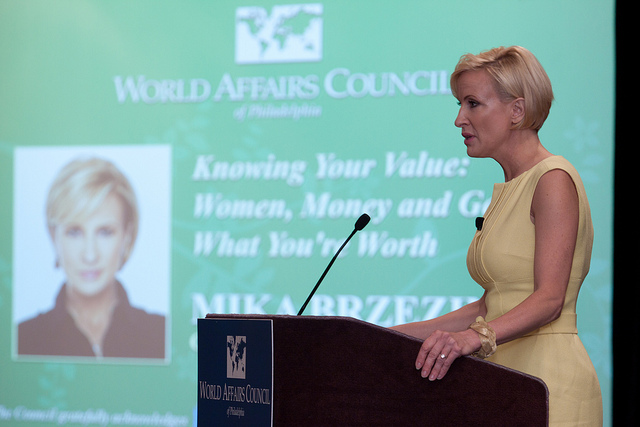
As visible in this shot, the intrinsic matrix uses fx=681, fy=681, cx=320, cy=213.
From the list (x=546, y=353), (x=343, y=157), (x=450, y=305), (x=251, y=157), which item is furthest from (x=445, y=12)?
(x=546, y=353)

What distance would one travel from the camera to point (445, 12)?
3234 millimetres

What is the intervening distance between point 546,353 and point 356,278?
1.87 metres

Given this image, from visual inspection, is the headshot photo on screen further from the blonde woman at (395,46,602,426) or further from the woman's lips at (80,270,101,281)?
the blonde woman at (395,46,602,426)

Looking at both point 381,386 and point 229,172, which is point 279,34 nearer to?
point 229,172

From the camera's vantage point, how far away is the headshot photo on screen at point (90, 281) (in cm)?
346

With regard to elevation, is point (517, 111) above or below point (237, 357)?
above

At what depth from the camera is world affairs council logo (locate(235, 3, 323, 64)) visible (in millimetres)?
3379

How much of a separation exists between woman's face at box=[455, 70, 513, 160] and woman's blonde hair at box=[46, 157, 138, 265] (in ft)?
7.55

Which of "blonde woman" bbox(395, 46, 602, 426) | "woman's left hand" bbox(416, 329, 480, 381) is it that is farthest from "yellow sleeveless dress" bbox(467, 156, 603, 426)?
"woman's left hand" bbox(416, 329, 480, 381)

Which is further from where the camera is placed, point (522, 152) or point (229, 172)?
point (229, 172)

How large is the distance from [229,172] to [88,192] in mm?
761

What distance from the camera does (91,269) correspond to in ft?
11.6

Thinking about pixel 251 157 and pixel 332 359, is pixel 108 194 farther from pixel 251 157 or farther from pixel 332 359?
pixel 332 359

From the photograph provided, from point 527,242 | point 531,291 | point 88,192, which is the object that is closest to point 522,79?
point 527,242
